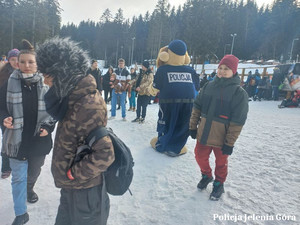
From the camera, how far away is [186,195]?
3.02 m

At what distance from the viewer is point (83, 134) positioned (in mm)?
1497

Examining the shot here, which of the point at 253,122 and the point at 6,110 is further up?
the point at 6,110

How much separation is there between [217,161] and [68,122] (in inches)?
85.8

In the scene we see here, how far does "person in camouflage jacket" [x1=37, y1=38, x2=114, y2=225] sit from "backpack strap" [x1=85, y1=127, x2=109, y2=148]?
24 mm

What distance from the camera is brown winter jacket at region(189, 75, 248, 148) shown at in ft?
8.86

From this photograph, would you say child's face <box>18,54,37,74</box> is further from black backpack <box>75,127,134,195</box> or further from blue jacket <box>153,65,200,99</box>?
blue jacket <box>153,65,200,99</box>

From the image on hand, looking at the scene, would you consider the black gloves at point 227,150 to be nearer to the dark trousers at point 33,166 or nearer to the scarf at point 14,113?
the dark trousers at point 33,166

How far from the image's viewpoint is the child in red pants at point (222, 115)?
2.71 m

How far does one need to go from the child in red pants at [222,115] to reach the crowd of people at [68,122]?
12 mm

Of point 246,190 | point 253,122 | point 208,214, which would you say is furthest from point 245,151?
point 253,122

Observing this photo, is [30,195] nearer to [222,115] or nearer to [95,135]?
[95,135]

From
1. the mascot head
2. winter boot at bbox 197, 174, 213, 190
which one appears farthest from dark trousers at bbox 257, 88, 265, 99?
winter boot at bbox 197, 174, 213, 190

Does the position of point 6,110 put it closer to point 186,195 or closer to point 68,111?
point 68,111

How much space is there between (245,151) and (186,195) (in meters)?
2.39
